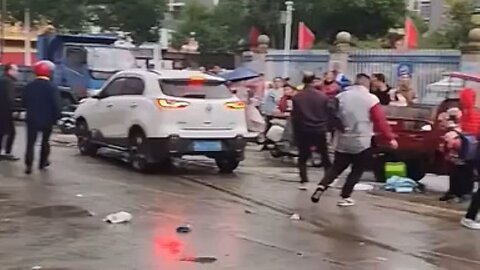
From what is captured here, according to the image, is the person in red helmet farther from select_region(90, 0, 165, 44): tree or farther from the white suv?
select_region(90, 0, 165, 44): tree

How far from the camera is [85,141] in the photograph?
19406mm

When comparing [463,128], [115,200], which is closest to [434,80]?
[463,128]

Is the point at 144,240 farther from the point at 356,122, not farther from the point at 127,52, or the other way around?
the point at 127,52

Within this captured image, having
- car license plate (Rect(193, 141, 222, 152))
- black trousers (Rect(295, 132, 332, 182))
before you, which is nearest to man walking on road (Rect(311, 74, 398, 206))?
black trousers (Rect(295, 132, 332, 182))

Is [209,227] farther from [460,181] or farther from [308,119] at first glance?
[460,181]

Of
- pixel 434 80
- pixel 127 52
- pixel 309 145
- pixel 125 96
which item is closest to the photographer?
pixel 309 145

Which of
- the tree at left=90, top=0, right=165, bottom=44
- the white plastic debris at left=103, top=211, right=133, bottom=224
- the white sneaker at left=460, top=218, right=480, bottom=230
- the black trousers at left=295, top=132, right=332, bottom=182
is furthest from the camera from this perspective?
the tree at left=90, top=0, right=165, bottom=44

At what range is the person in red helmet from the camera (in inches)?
642

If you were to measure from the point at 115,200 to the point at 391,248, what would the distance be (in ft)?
14.2

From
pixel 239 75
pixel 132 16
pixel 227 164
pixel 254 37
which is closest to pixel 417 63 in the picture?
pixel 239 75

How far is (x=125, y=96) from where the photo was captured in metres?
17.5

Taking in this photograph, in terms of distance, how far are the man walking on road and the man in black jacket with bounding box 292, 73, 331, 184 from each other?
165 cm

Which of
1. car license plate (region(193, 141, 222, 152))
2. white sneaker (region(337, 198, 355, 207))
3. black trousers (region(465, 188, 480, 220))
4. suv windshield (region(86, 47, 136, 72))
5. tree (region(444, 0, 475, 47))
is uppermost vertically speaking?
tree (region(444, 0, 475, 47))

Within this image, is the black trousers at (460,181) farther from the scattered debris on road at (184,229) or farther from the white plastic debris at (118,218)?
the white plastic debris at (118,218)
